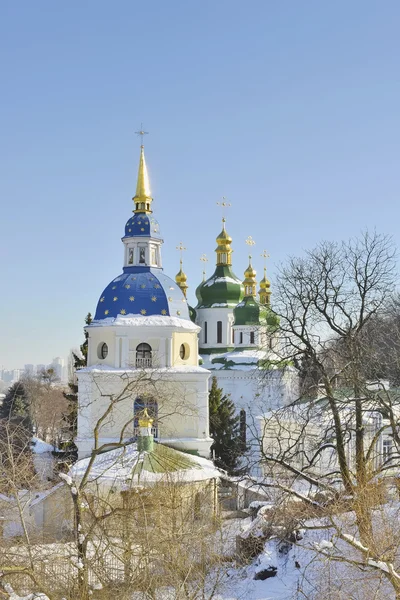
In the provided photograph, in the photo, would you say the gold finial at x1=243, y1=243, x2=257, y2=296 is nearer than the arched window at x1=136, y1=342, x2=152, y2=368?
No

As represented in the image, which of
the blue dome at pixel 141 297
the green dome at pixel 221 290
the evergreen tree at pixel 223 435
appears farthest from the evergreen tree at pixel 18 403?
the blue dome at pixel 141 297

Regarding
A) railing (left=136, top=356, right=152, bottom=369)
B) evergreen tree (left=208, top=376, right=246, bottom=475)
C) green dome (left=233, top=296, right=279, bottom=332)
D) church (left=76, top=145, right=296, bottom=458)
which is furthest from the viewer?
green dome (left=233, top=296, right=279, bottom=332)

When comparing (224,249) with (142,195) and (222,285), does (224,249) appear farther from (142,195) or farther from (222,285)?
(142,195)

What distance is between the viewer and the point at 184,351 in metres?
27.0

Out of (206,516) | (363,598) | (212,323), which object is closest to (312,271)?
(206,516)

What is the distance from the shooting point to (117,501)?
55.1 ft

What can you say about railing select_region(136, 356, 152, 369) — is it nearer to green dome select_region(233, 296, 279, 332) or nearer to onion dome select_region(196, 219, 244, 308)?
green dome select_region(233, 296, 279, 332)

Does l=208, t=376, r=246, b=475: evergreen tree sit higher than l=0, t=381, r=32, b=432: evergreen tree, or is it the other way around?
l=0, t=381, r=32, b=432: evergreen tree

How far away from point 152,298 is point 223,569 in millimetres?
15273

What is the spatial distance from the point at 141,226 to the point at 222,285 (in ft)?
48.9

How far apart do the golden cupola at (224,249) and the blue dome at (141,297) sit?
16.2 m

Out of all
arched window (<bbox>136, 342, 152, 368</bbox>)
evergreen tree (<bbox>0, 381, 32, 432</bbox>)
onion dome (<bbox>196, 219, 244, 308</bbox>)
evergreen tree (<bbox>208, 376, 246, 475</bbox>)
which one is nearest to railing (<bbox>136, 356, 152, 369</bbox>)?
arched window (<bbox>136, 342, 152, 368</bbox>)

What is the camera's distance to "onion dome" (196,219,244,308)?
42344mm

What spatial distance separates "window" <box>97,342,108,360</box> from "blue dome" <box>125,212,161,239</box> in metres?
4.32
